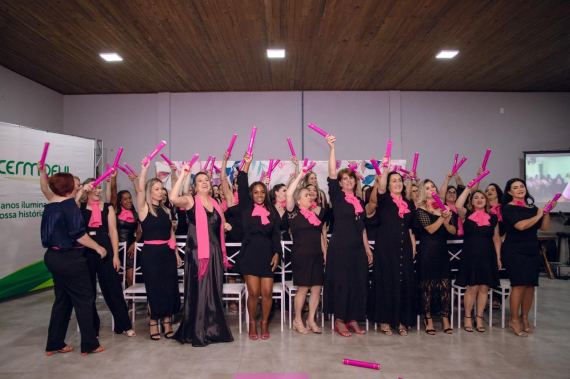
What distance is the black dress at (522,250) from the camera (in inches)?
147

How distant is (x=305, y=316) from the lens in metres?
4.41

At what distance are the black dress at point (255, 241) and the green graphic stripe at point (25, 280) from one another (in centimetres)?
349

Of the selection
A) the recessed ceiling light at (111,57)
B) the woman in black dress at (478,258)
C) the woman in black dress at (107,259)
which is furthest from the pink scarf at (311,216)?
the recessed ceiling light at (111,57)

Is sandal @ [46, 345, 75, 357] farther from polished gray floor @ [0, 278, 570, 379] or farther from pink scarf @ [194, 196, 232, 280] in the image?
pink scarf @ [194, 196, 232, 280]

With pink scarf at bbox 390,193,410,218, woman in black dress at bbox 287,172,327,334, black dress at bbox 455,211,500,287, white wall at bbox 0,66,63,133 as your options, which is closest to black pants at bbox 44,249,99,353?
woman in black dress at bbox 287,172,327,334

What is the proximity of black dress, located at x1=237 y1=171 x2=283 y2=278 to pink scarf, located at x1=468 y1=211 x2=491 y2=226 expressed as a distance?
1853mm

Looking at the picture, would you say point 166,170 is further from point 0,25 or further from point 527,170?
point 527,170

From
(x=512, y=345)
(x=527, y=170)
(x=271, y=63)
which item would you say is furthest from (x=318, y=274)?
(x=527, y=170)

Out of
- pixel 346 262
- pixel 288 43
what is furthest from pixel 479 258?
pixel 288 43

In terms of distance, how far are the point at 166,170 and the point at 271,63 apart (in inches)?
102

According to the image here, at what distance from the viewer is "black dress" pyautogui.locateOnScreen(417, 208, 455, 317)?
149 inches

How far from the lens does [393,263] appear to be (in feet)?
12.1

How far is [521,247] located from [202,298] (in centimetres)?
289

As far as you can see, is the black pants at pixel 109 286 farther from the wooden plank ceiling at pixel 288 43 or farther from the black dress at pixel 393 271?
the wooden plank ceiling at pixel 288 43
